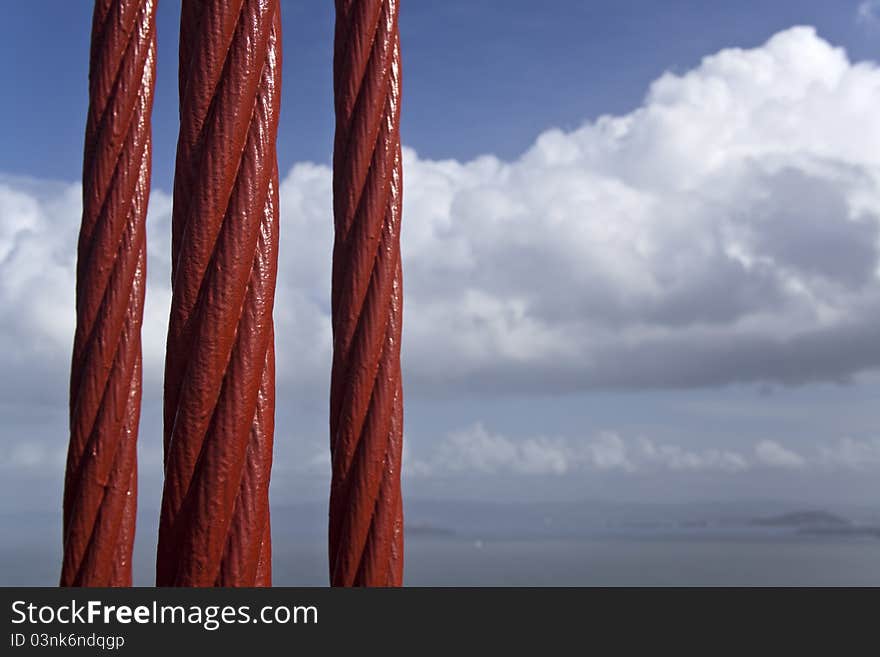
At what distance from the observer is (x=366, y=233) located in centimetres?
273

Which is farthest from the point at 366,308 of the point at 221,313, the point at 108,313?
the point at 108,313

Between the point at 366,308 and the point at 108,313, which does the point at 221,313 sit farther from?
the point at 108,313

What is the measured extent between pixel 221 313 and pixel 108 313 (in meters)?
1.97

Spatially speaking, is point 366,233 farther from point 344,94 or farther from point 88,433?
point 88,433

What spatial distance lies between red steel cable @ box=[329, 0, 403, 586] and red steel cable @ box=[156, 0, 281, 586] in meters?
0.31

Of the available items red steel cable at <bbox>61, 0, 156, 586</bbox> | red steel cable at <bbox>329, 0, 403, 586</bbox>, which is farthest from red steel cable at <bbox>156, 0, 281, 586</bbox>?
red steel cable at <bbox>61, 0, 156, 586</bbox>

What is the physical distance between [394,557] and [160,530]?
2.12 feet

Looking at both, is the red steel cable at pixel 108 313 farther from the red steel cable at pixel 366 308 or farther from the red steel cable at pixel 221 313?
the red steel cable at pixel 221 313

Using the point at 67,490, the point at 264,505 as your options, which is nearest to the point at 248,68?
the point at 264,505

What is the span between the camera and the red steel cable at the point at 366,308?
2.64 m

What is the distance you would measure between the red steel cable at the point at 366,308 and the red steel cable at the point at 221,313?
1.03 feet

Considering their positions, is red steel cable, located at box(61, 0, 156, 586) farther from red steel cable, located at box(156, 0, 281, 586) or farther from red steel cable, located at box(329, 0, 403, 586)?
red steel cable, located at box(156, 0, 281, 586)

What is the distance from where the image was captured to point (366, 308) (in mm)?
2688
